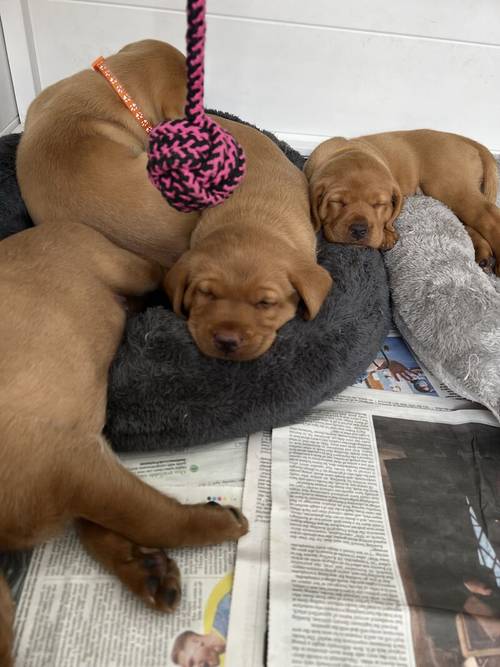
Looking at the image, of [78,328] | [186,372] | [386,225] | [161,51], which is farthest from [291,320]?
[161,51]

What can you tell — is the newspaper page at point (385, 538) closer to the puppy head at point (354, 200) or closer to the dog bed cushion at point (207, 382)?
the dog bed cushion at point (207, 382)

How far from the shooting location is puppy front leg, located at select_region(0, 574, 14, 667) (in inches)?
34.8

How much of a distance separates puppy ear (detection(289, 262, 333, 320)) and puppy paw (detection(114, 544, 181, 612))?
0.76m

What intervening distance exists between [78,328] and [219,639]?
0.77m

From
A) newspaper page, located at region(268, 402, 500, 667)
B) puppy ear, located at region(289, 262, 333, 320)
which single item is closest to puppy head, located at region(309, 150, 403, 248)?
puppy ear, located at region(289, 262, 333, 320)

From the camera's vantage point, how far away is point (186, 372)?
1.43m

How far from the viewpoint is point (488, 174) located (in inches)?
94.9

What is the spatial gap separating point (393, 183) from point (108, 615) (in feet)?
5.51

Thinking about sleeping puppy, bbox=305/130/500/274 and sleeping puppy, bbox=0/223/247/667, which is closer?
sleeping puppy, bbox=0/223/247/667

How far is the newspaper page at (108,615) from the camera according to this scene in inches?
40.3

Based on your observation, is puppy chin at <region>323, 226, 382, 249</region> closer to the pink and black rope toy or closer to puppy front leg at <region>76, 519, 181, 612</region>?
the pink and black rope toy

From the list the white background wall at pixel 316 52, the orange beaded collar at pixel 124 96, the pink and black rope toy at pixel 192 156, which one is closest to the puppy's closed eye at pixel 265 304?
the pink and black rope toy at pixel 192 156

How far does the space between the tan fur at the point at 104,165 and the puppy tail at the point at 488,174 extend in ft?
4.42

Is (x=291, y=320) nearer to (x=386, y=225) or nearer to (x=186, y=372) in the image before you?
(x=186, y=372)
